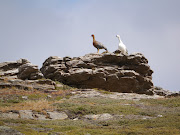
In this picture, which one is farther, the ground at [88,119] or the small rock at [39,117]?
the small rock at [39,117]

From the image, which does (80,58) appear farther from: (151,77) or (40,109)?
(40,109)

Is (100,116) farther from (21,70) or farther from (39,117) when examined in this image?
(21,70)

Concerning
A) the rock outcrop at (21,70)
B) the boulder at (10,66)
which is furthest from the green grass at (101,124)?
the boulder at (10,66)

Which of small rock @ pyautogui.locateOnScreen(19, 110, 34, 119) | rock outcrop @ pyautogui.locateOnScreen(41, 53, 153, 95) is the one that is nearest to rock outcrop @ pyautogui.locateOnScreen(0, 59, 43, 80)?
rock outcrop @ pyautogui.locateOnScreen(41, 53, 153, 95)

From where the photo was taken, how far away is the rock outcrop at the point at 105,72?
33.1 metres

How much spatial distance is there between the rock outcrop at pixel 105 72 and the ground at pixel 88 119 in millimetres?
3977

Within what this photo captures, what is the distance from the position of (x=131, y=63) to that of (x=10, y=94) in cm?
1884

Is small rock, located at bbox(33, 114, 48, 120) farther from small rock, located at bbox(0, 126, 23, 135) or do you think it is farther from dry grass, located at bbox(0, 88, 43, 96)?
dry grass, located at bbox(0, 88, 43, 96)

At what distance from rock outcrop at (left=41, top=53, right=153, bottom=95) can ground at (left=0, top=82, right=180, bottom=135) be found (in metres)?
3.98

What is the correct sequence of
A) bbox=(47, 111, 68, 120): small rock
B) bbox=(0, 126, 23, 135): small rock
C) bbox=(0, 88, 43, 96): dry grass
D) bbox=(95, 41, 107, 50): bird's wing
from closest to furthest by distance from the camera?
bbox=(0, 126, 23, 135): small rock → bbox=(47, 111, 68, 120): small rock → bbox=(0, 88, 43, 96): dry grass → bbox=(95, 41, 107, 50): bird's wing

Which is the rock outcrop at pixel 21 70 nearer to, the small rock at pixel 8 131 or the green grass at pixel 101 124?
the green grass at pixel 101 124

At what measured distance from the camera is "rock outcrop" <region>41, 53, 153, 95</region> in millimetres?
33125

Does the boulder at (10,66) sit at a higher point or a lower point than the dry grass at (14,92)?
higher

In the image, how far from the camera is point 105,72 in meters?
33.5
